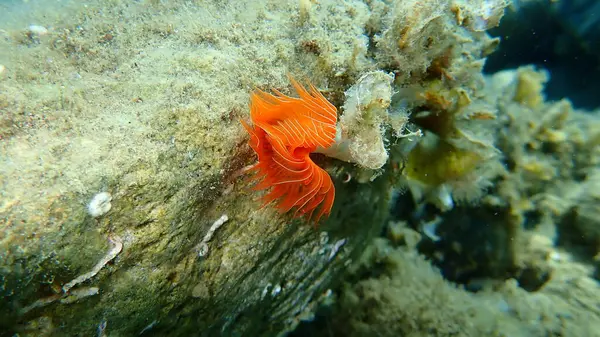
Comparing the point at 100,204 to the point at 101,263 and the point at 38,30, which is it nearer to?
the point at 101,263

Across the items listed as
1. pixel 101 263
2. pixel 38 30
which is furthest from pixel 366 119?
pixel 38 30

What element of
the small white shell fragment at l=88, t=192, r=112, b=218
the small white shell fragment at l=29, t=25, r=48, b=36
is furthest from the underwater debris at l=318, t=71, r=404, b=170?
the small white shell fragment at l=29, t=25, r=48, b=36

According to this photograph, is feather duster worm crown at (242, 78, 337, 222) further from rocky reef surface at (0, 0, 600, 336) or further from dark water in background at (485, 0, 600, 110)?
dark water in background at (485, 0, 600, 110)

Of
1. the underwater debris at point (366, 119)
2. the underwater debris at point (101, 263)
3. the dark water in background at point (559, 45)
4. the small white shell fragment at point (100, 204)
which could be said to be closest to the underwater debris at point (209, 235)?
the underwater debris at point (101, 263)

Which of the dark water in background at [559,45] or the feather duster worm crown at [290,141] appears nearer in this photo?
the feather duster worm crown at [290,141]

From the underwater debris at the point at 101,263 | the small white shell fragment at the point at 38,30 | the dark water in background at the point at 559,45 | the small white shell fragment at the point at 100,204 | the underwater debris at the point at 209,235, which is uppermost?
the small white shell fragment at the point at 38,30

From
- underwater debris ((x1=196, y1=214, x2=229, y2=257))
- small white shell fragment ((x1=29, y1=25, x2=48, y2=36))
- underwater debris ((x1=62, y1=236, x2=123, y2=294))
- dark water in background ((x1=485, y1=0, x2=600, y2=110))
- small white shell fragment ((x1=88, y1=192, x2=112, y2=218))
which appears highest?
small white shell fragment ((x1=29, y1=25, x2=48, y2=36))

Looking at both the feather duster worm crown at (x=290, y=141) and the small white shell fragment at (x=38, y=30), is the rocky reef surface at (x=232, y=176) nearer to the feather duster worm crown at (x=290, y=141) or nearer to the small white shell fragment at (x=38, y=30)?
the small white shell fragment at (x=38, y=30)

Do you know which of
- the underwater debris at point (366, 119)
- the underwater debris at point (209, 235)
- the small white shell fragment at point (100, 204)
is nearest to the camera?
the small white shell fragment at point (100, 204)
